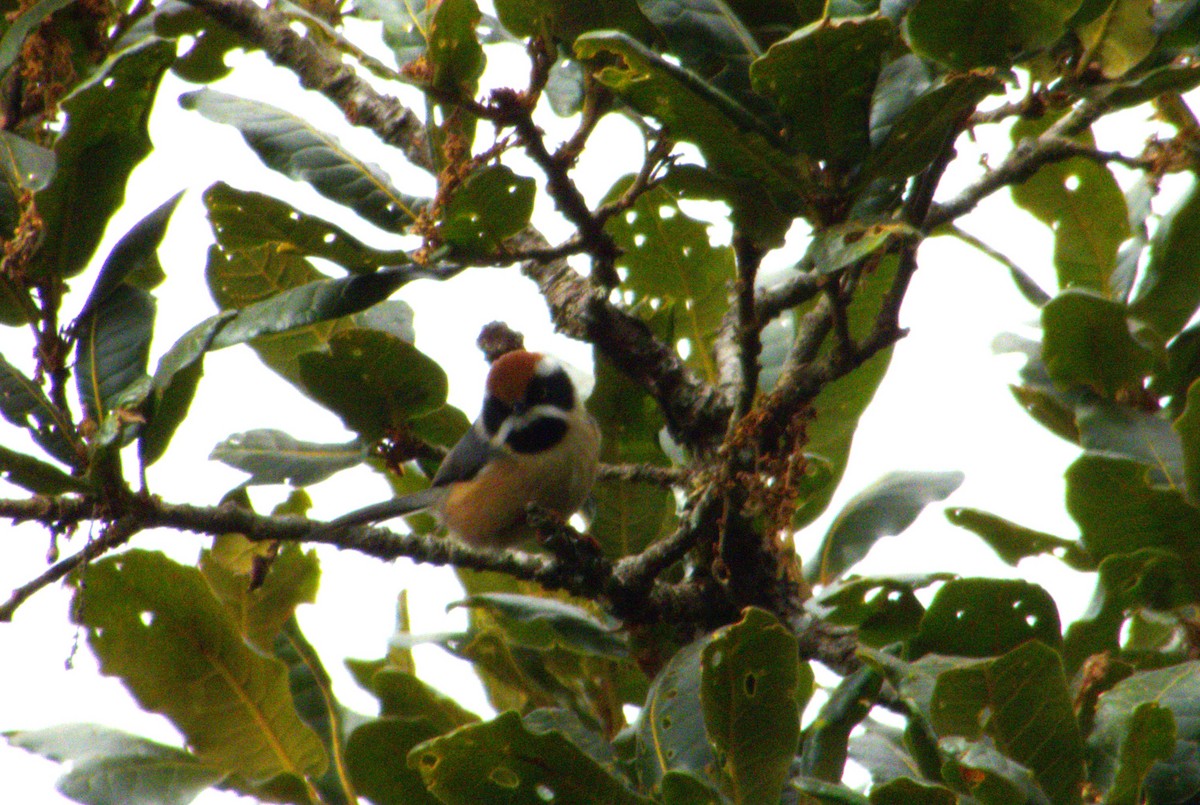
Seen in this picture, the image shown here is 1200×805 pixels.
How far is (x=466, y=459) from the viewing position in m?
3.40

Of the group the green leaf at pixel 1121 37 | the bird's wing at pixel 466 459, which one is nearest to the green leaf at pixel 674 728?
the bird's wing at pixel 466 459

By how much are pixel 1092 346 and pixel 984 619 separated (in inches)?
25.5

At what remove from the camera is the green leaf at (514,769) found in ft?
5.79

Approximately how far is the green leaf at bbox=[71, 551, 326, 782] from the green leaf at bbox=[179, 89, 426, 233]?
796 millimetres

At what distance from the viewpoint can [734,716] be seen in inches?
71.4

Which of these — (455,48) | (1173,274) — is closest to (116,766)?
(455,48)

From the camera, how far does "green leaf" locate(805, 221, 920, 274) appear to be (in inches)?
63.4

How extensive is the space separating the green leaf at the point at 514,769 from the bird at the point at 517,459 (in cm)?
140

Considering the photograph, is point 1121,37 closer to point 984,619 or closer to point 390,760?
point 984,619

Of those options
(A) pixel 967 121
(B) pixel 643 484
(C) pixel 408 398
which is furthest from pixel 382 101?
(A) pixel 967 121

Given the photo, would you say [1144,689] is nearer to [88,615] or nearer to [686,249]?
[686,249]

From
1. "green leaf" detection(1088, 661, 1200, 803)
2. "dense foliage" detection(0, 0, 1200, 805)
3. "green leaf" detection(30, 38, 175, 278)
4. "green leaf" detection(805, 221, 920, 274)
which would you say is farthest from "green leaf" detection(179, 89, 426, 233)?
"green leaf" detection(1088, 661, 1200, 803)

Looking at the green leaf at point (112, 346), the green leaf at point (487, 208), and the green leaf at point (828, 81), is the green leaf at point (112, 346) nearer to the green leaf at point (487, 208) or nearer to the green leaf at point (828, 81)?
the green leaf at point (487, 208)

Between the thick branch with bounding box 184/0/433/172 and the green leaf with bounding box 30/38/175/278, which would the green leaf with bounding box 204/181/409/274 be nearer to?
the green leaf with bounding box 30/38/175/278
